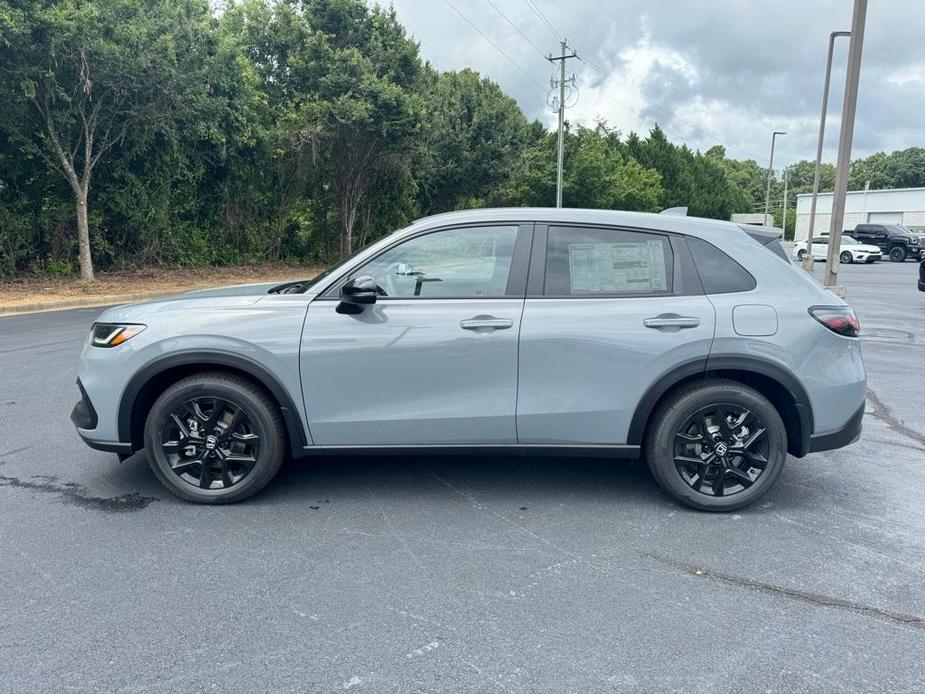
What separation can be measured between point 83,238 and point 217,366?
49.2ft

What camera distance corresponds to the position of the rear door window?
→ 12.7ft

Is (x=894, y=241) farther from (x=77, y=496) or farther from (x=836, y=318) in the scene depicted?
(x=77, y=496)

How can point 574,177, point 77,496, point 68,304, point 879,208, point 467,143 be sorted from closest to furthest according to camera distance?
1. point 77,496
2. point 68,304
3. point 467,143
4. point 574,177
5. point 879,208

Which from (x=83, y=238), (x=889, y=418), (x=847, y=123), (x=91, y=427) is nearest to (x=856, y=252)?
(x=847, y=123)

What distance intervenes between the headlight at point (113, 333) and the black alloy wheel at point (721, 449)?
10.2 feet

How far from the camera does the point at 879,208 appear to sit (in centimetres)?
5944

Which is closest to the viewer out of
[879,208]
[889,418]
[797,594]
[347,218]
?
[797,594]

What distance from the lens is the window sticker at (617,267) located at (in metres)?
3.88

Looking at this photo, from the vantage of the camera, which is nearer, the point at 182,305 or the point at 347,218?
the point at 182,305

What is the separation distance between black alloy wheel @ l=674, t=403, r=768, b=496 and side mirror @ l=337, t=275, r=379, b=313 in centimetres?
187

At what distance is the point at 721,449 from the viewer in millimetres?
3830

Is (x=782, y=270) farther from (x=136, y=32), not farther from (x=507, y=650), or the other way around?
(x=136, y=32)

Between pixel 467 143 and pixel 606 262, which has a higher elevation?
pixel 467 143

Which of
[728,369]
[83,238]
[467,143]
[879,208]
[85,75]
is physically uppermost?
[467,143]
